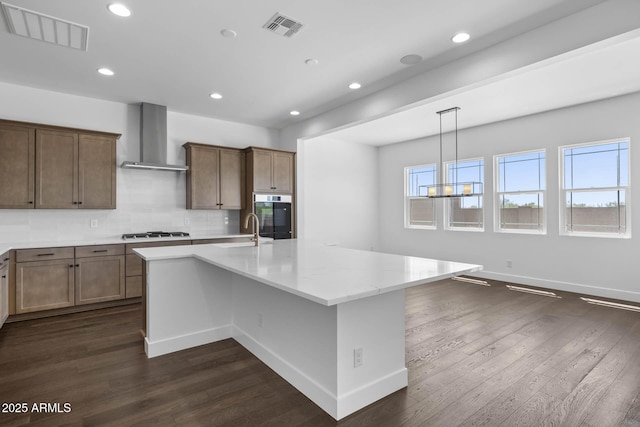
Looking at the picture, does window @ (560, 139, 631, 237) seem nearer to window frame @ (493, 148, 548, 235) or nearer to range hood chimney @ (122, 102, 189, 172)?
window frame @ (493, 148, 548, 235)

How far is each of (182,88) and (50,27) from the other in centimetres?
153

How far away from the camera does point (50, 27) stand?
2.80m

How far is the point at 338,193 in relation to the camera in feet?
23.4

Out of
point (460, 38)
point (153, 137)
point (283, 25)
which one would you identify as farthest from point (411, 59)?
point (153, 137)

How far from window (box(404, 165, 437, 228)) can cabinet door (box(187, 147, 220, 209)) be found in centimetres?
431

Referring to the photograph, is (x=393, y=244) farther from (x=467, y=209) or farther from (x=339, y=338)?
(x=339, y=338)

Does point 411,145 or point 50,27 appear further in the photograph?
point 411,145

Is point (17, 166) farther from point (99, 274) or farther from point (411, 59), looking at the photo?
point (411, 59)

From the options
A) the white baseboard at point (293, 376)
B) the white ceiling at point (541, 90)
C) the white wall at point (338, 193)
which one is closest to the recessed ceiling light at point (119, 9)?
the white baseboard at point (293, 376)

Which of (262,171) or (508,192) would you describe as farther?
(508,192)

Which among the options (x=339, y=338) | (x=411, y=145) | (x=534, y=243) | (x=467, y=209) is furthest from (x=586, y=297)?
(x=339, y=338)

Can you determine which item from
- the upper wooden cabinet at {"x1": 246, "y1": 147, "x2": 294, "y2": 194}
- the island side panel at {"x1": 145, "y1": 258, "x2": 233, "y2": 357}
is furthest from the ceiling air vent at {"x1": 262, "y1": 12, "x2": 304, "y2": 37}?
the upper wooden cabinet at {"x1": 246, "y1": 147, "x2": 294, "y2": 194}

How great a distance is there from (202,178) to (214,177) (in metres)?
0.19

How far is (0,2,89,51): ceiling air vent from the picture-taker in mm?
2604
